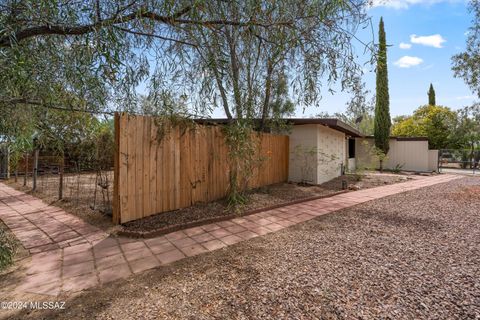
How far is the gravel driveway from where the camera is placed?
1.78 m

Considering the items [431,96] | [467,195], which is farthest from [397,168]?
[431,96]

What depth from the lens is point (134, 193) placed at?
3.71m

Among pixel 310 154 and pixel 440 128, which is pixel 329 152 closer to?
pixel 310 154

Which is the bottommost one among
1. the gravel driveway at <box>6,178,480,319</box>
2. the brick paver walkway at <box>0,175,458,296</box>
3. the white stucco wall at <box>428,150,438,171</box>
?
the gravel driveway at <box>6,178,480,319</box>

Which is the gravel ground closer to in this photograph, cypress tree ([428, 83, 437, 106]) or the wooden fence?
the wooden fence

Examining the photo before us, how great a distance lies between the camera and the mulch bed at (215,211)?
137 inches

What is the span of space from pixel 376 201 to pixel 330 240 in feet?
11.0

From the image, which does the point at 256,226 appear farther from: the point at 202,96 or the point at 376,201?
the point at 376,201

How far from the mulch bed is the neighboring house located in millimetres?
8769

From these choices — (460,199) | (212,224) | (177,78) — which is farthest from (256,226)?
(460,199)

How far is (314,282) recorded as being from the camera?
2.17m

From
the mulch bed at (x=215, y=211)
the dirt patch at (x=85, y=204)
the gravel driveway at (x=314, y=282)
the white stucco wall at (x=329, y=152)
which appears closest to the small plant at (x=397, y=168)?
the white stucco wall at (x=329, y=152)

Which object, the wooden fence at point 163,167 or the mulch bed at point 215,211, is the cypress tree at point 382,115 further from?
the wooden fence at point 163,167

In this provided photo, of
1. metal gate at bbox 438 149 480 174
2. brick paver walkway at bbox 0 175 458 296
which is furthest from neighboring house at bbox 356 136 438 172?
brick paver walkway at bbox 0 175 458 296
